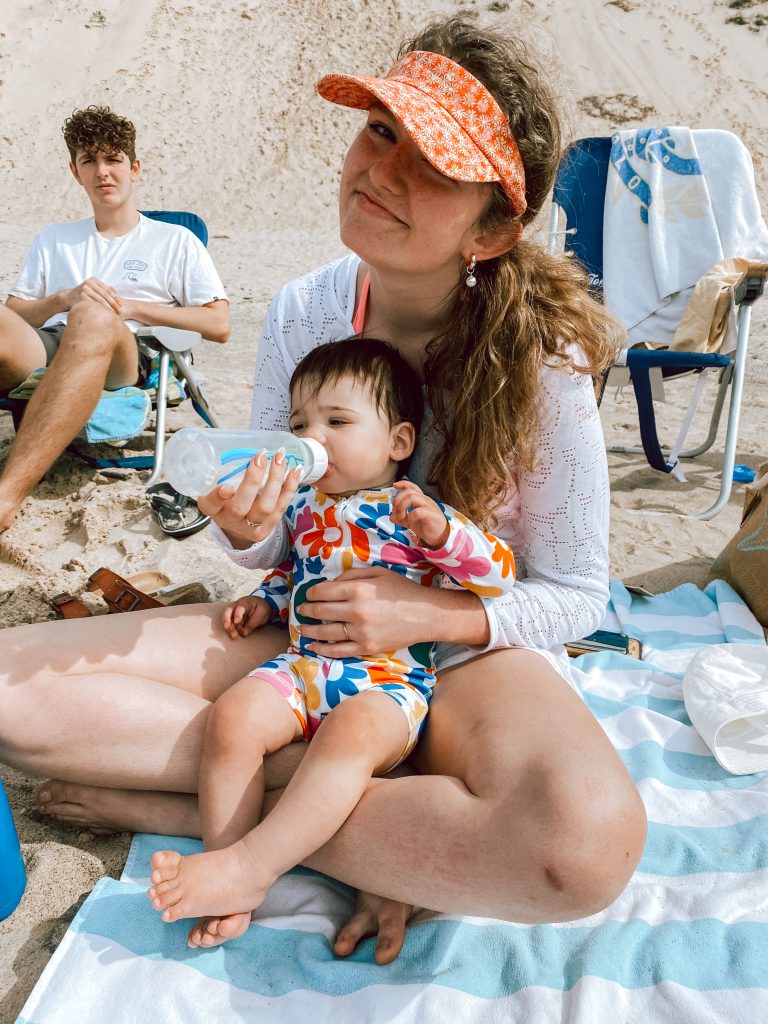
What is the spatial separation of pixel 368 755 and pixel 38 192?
14.4 m

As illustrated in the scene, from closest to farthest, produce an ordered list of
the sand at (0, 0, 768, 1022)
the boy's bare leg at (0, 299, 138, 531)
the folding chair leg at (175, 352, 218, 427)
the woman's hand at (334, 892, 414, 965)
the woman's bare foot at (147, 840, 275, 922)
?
the woman's bare foot at (147, 840, 275, 922) < the woman's hand at (334, 892, 414, 965) < the boy's bare leg at (0, 299, 138, 531) < the folding chair leg at (175, 352, 218, 427) < the sand at (0, 0, 768, 1022)

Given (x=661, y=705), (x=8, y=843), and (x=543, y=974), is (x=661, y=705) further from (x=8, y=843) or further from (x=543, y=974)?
(x=8, y=843)

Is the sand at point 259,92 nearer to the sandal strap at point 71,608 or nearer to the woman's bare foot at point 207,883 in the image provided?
the sandal strap at point 71,608

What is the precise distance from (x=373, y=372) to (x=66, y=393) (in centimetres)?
206

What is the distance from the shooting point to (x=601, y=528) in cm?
182

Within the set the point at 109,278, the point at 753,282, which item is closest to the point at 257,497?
the point at 109,278

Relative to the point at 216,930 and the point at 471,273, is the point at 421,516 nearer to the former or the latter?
the point at 471,273

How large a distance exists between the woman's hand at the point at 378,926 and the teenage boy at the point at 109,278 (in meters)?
2.60

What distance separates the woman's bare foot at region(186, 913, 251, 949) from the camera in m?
1.41

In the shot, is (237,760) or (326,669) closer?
(237,760)

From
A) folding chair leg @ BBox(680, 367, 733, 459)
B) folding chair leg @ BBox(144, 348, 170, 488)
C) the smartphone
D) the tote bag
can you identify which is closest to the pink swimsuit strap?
the smartphone

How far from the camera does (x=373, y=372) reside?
5.83 ft

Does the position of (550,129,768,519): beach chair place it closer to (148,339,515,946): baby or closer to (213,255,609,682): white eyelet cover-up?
(213,255,609,682): white eyelet cover-up

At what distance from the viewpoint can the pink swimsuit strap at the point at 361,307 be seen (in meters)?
1.97
